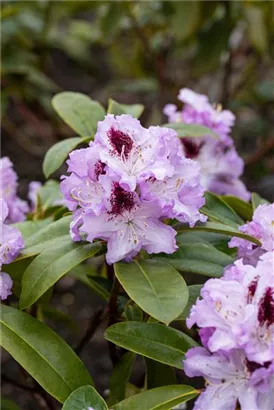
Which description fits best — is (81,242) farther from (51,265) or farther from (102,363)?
(102,363)

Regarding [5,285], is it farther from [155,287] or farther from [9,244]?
[155,287]

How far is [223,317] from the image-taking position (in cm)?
90

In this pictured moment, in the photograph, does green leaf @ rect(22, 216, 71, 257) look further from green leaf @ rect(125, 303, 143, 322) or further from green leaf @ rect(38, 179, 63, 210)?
green leaf @ rect(38, 179, 63, 210)

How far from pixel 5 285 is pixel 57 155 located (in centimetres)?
28

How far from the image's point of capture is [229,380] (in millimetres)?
926

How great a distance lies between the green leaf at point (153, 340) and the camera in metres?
1.01

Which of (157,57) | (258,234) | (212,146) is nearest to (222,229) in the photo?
(258,234)

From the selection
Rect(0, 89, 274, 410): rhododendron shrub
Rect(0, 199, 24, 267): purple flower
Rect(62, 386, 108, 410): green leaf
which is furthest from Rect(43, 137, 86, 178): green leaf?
Rect(62, 386, 108, 410): green leaf

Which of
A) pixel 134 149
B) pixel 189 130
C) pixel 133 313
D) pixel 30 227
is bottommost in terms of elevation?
pixel 133 313

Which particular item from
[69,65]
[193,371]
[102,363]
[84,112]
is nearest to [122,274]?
[193,371]

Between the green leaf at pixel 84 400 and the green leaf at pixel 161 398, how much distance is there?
3cm

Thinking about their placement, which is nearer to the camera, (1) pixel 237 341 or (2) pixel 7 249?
(1) pixel 237 341

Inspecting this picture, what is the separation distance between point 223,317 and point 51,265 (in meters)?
0.30

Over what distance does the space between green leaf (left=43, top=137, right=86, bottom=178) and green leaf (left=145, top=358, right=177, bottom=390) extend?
352mm
